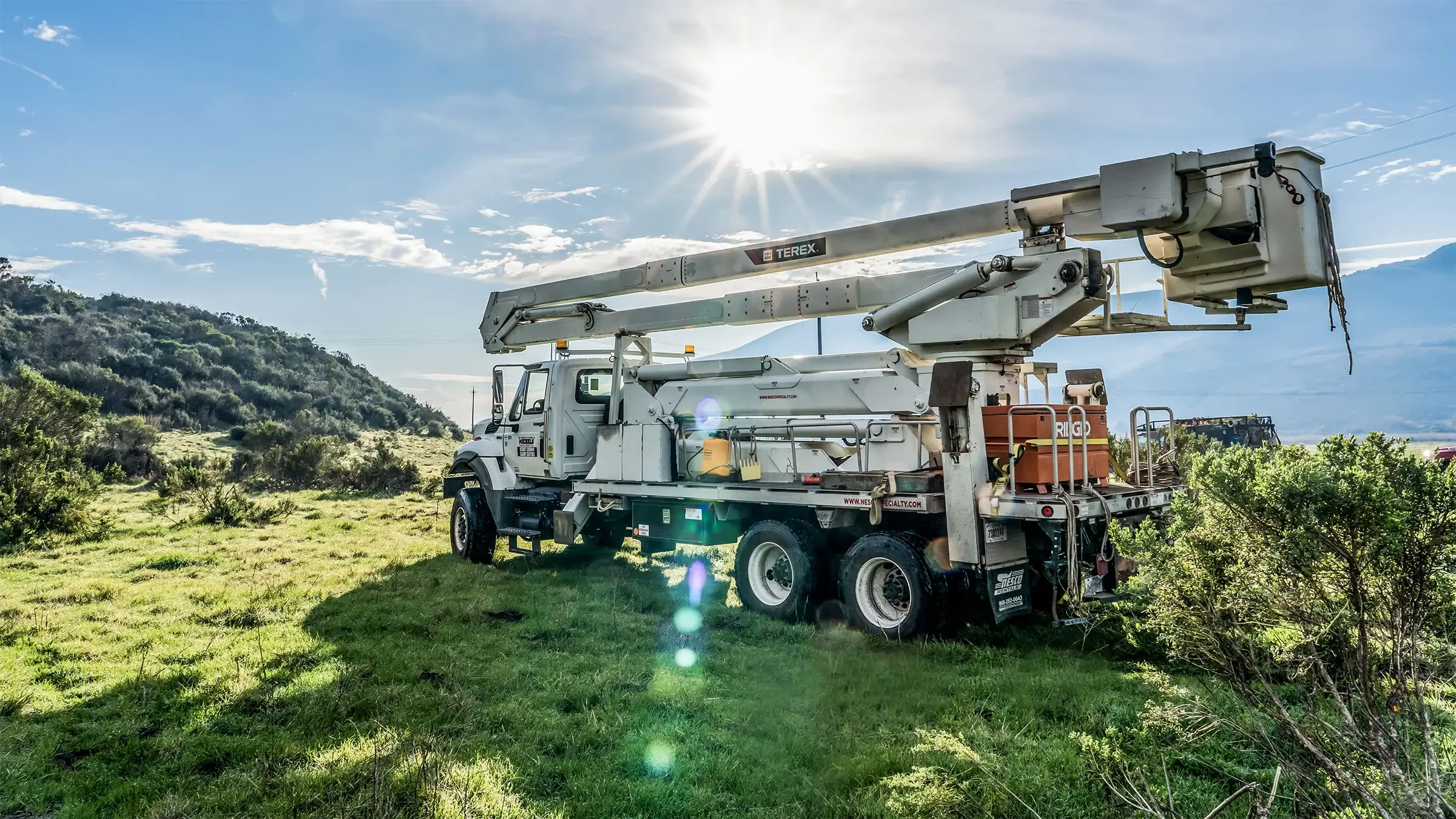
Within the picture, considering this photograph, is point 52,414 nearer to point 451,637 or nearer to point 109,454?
point 109,454

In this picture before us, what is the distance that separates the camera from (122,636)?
8023 mm

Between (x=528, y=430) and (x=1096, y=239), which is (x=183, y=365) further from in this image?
(x=1096, y=239)

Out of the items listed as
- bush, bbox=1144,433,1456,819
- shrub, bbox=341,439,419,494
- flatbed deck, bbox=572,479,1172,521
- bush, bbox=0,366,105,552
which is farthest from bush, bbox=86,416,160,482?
bush, bbox=1144,433,1456,819

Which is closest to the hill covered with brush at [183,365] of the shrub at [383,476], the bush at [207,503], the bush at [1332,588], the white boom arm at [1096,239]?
the shrub at [383,476]

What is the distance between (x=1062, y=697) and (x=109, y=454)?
83.5 ft

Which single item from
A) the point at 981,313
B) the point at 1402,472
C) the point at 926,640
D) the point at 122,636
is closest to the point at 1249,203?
the point at 981,313

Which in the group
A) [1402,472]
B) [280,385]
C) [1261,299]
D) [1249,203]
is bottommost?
[1402,472]

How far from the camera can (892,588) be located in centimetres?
775

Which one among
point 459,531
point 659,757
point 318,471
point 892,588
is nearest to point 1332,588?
point 659,757

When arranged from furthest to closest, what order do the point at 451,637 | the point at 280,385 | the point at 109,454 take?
1. the point at 280,385
2. the point at 109,454
3. the point at 451,637

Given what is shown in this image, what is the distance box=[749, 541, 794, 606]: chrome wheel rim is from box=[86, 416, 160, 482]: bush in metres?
19.8

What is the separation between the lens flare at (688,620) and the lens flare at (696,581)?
355 millimetres

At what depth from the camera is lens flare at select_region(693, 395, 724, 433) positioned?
9.72 metres

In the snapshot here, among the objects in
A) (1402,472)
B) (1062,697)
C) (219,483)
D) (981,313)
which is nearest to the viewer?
(1402,472)
